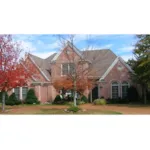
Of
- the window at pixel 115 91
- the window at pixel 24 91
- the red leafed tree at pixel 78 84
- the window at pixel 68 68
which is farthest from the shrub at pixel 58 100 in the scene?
the window at pixel 115 91

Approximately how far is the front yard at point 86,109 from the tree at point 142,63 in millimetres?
596

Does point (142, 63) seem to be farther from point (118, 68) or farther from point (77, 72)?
point (77, 72)

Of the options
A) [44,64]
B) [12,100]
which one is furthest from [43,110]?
[44,64]

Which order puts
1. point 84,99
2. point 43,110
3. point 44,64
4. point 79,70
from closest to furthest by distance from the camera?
1. point 43,110
2. point 79,70
3. point 84,99
4. point 44,64

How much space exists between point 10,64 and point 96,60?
3054mm

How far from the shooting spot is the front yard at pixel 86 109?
9.03 meters

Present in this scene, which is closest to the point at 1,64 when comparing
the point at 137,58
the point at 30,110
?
the point at 30,110

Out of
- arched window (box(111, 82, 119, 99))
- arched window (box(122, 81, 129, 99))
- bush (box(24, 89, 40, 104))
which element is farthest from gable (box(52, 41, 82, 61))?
arched window (box(122, 81, 129, 99))

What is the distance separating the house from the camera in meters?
9.30

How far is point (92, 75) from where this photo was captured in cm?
942

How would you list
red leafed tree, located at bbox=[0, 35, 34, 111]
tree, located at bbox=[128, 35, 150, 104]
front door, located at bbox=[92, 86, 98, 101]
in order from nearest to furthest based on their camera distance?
tree, located at bbox=[128, 35, 150, 104] → red leafed tree, located at bbox=[0, 35, 34, 111] → front door, located at bbox=[92, 86, 98, 101]

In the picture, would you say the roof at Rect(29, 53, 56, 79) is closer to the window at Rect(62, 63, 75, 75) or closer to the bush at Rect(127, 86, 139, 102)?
the window at Rect(62, 63, 75, 75)

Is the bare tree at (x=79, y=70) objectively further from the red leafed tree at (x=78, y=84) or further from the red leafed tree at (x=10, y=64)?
the red leafed tree at (x=10, y=64)

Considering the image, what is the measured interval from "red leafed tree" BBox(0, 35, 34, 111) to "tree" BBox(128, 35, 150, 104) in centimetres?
392
